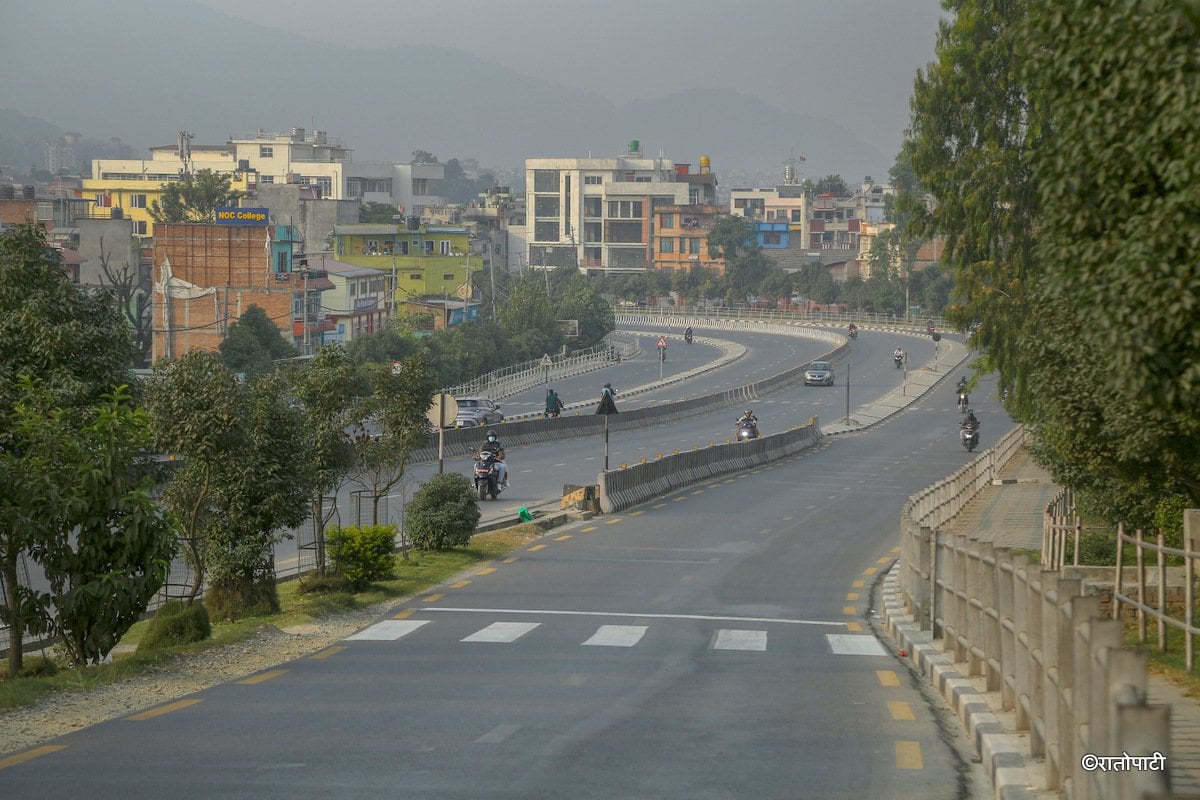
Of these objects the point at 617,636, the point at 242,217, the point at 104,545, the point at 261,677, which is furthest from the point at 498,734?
the point at 242,217

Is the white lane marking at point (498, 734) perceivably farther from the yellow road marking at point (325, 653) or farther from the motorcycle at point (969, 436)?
the motorcycle at point (969, 436)

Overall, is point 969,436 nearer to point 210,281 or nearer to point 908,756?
point 210,281

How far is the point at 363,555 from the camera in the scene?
2503cm

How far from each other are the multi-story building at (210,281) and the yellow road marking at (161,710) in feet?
279

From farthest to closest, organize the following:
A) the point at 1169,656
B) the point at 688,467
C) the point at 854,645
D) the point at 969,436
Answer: the point at 969,436
the point at 688,467
the point at 854,645
the point at 1169,656

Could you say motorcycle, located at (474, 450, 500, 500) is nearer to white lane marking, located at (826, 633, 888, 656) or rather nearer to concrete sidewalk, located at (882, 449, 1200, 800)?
concrete sidewalk, located at (882, 449, 1200, 800)

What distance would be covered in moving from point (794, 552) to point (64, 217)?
11121 centimetres

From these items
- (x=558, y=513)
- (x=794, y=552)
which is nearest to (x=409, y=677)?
(x=794, y=552)

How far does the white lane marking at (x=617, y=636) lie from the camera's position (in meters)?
19.7

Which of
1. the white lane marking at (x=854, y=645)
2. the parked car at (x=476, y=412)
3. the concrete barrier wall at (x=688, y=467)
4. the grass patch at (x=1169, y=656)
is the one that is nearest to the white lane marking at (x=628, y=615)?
the white lane marking at (x=854, y=645)

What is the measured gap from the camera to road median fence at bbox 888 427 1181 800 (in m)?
7.02

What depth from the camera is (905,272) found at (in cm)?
17188

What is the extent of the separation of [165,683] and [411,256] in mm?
128308

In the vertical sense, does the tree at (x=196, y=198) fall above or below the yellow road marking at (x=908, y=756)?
above
